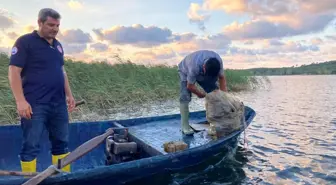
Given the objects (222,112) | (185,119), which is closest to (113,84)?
(185,119)

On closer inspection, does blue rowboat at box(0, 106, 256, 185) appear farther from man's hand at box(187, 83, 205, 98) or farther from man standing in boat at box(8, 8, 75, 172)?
man's hand at box(187, 83, 205, 98)

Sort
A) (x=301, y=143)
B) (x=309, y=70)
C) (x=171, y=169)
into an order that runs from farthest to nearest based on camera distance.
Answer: (x=309, y=70) < (x=301, y=143) < (x=171, y=169)

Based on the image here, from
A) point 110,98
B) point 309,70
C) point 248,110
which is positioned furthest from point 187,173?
point 309,70

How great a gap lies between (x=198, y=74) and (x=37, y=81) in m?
2.80

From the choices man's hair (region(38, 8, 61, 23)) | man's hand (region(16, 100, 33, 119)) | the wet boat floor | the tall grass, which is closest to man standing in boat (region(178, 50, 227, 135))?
the wet boat floor

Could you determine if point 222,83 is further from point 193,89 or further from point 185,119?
point 185,119

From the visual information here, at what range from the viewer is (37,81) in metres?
3.93

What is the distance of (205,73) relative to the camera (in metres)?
5.47

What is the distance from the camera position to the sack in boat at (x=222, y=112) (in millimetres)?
5676

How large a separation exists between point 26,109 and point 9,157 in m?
2.19

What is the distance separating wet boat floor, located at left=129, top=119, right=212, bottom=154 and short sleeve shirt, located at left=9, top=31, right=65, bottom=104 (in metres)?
1.93

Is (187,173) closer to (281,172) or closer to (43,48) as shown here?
(281,172)

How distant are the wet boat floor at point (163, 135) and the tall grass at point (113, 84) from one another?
13.9 feet

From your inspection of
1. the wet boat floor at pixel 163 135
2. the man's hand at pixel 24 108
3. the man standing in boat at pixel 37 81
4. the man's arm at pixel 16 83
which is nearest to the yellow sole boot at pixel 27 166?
the man standing in boat at pixel 37 81
